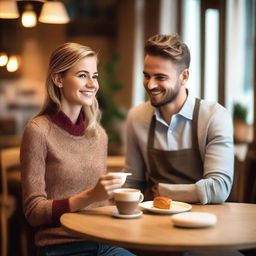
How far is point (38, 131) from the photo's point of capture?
232 centimetres

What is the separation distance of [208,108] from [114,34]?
602 cm

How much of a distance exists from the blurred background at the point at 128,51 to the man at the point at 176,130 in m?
0.52

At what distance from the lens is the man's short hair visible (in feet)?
8.89

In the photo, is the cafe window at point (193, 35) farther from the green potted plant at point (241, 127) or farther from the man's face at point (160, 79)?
the man's face at point (160, 79)

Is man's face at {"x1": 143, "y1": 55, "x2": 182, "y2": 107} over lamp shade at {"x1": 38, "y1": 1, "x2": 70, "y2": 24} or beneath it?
beneath

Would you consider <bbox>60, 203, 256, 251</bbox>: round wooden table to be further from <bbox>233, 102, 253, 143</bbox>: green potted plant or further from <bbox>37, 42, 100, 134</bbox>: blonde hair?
<bbox>233, 102, 253, 143</bbox>: green potted plant

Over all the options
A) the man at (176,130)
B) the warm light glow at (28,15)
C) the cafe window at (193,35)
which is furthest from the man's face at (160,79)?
the cafe window at (193,35)

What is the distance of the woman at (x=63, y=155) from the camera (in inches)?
89.2

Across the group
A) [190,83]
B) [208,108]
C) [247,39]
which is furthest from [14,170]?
[208,108]

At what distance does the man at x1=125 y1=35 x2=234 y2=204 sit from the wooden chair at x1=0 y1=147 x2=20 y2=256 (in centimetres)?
182

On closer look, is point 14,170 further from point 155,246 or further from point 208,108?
point 155,246

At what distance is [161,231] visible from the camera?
1.97 metres

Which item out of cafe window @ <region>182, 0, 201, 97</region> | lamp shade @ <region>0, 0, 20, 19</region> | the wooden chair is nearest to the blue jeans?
lamp shade @ <region>0, 0, 20, 19</region>

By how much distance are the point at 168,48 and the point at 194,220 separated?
98 centimetres
